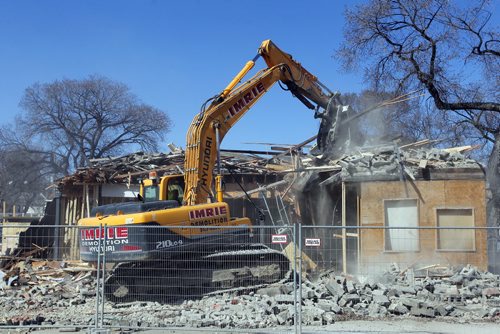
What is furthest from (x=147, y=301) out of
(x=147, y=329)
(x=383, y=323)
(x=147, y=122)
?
(x=147, y=122)

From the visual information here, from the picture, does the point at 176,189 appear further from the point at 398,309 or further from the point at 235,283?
the point at 398,309

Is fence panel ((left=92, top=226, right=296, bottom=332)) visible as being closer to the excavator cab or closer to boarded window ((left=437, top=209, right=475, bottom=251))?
the excavator cab

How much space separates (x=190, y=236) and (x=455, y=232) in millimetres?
7847

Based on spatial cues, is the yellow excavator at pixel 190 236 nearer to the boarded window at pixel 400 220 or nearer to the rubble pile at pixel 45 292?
the rubble pile at pixel 45 292

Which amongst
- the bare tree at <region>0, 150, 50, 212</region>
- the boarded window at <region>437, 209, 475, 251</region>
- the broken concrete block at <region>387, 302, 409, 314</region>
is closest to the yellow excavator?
the broken concrete block at <region>387, 302, 409, 314</region>

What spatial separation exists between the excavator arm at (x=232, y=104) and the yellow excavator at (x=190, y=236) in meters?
0.03

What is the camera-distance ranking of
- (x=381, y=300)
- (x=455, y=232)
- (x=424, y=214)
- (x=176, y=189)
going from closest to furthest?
(x=381, y=300) < (x=176, y=189) < (x=455, y=232) < (x=424, y=214)

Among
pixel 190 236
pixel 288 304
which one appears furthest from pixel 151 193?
pixel 288 304

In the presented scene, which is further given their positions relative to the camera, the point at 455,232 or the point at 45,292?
the point at 455,232

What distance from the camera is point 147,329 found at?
9320 millimetres

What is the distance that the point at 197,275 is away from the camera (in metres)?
12.0

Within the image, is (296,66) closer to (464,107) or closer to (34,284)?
(464,107)

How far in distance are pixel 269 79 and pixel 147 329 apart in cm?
828

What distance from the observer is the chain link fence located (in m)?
9.94
